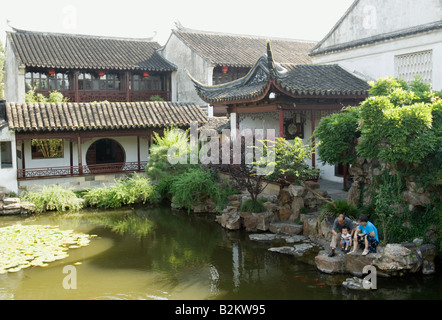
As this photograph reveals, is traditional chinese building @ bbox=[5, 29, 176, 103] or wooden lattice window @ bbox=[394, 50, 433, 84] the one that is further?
traditional chinese building @ bbox=[5, 29, 176, 103]

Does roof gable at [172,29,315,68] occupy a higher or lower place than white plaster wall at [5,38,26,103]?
higher

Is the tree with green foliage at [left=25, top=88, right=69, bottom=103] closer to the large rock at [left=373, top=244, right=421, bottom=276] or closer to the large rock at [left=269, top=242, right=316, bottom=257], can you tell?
the large rock at [left=269, top=242, right=316, bottom=257]

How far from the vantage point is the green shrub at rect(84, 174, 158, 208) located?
48.5 ft

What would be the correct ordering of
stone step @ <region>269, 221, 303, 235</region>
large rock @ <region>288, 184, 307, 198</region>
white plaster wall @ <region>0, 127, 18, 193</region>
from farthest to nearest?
white plaster wall @ <region>0, 127, 18, 193</region> < large rock @ <region>288, 184, 307, 198</region> < stone step @ <region>269, 221, 303, 235</region>

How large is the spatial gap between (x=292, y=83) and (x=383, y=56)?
3.16 metres

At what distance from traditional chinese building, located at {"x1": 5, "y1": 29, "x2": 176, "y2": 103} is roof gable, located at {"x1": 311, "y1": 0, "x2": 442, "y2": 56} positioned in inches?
391

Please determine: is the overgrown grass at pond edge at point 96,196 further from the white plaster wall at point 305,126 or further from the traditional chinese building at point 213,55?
the traditional chinese building at point 213,55

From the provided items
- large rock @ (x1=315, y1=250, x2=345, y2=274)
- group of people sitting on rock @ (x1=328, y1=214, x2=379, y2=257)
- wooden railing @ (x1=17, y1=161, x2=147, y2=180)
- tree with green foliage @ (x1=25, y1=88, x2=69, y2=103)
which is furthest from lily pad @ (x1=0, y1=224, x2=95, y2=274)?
tree with green foliage @ (x1=25, y1=88, x2=69, y2=103)

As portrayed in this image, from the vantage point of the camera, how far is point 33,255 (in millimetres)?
9734
